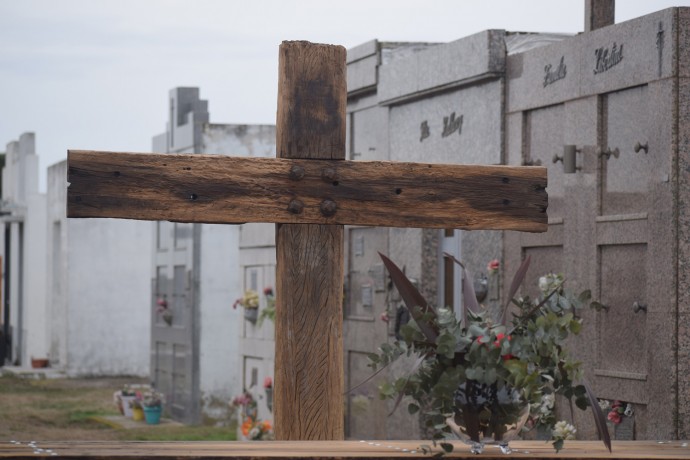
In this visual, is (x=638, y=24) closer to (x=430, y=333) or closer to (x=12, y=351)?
(x=430, y=333)

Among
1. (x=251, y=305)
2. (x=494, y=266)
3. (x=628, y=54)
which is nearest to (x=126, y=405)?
(x=251, y=305)

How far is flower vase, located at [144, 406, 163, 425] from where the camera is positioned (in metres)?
18.8

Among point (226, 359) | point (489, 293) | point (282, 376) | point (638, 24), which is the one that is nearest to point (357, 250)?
point (489, 293)

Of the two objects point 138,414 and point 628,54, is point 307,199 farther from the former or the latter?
point 138,414

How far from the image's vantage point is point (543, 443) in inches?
180

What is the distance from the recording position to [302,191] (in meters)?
5.38

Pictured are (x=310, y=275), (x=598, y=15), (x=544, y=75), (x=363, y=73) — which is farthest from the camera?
(x=363, y=73)

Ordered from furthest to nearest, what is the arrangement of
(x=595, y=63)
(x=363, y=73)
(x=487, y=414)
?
(x=363, y=73)
(x=595, y=63)
(x=487, y=414)

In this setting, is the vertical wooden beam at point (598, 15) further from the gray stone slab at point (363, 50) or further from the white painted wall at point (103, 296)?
the white painted wall at point (103, 296)

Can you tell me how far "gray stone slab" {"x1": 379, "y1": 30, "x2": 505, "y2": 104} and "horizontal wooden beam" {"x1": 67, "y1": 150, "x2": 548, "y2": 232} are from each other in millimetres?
5081

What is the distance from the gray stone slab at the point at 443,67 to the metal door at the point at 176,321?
280 inches

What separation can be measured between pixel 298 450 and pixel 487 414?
62 centimetres

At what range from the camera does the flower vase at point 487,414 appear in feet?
13.6

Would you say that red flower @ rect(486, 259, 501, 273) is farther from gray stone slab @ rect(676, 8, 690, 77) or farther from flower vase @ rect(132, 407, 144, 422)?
flower vase @ rect(132, 407, 144, 422)
